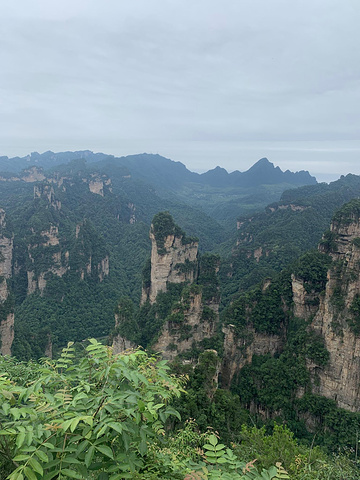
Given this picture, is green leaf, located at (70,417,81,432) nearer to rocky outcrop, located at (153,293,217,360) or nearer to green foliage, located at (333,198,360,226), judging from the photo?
rocky outcrop, located at (153,293,217,360)

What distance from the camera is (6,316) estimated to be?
35.6 meters

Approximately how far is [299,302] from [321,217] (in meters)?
52.9

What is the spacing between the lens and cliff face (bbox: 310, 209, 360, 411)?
22.5 m

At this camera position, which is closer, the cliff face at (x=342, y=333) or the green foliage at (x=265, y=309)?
the cliff face at (x=342, y=333)

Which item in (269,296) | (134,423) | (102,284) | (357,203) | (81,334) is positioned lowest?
(81,334)

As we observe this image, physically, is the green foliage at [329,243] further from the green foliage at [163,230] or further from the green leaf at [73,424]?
the green leaf at [73,424]

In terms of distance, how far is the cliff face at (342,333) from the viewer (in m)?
22.5

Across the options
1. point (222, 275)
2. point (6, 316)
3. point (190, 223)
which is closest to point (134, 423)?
point (6, 316)

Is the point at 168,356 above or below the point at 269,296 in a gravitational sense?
below

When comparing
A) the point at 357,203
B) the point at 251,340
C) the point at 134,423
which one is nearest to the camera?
the point at 134,423

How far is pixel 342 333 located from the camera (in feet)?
76.3

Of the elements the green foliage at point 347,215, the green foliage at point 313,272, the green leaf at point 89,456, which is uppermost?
the green foliage at point 347,215

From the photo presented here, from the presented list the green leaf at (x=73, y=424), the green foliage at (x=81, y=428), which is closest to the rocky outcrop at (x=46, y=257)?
the green foliage at (x=81, y=428)

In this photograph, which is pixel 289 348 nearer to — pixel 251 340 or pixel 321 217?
pixel 251 340
